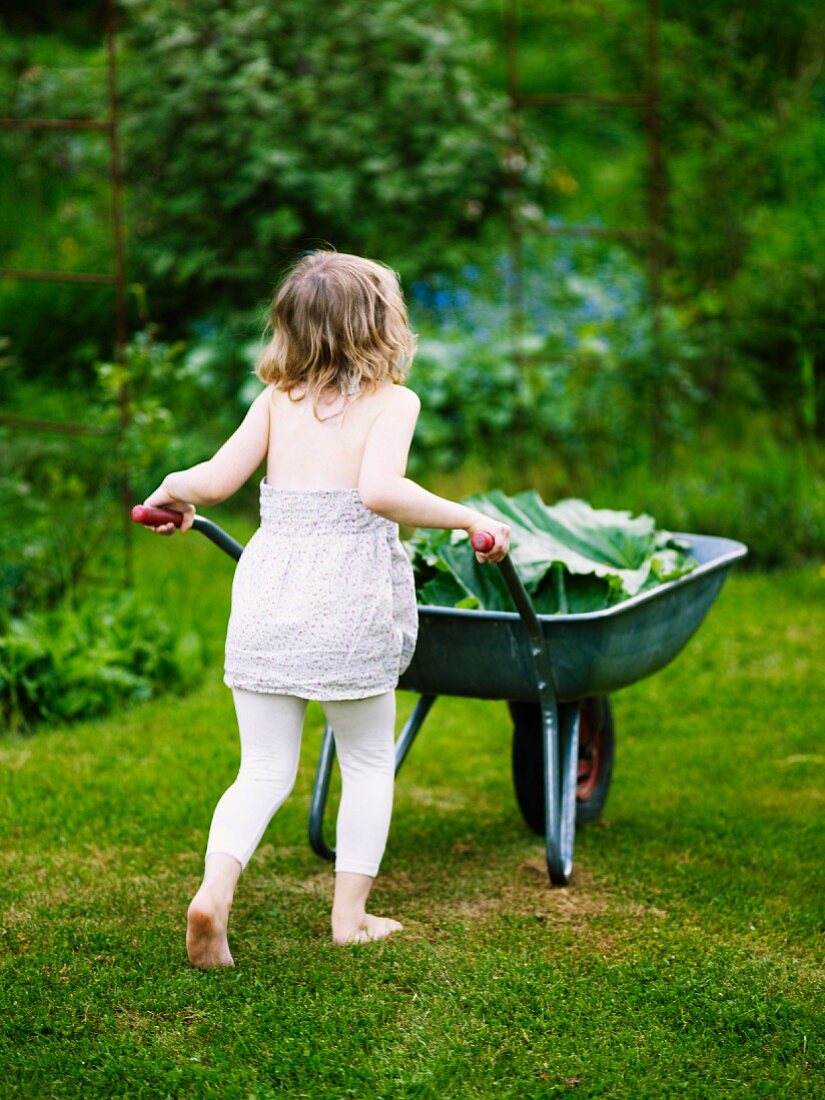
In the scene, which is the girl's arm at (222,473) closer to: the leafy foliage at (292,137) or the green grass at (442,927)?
the green grass at (442,927)

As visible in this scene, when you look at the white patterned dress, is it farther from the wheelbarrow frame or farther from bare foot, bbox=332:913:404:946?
bare foot, bbox=332:913:404:946

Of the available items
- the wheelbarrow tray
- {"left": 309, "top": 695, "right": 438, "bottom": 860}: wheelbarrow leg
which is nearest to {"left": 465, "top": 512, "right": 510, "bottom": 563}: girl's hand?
the wheelbarrow tray

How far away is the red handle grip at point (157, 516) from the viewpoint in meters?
2.73

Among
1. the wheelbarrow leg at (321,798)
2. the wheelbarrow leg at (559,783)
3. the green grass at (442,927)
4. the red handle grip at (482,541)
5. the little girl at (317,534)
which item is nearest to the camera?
the green grass at (442,927)

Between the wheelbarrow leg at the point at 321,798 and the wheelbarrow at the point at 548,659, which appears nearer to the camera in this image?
the wheelbarrow at the point at 548,659

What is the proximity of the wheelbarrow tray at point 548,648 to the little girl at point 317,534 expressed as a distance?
24 cm

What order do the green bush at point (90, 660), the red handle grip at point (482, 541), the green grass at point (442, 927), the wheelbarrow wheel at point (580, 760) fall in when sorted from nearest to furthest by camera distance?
the green grass at point (442, 927)
the red handle grip at point (482, 541)
the wheelbarrow wheel at point (580, 760)
the green bush at point (90, 660)

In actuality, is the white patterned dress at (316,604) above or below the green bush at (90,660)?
above

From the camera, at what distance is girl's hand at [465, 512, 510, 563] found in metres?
2.63

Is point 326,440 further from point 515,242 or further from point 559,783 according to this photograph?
point 515,242

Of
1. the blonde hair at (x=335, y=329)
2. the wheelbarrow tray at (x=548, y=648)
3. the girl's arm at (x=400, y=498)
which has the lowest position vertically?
the wheelbarrow tray at (x=548, y=648)

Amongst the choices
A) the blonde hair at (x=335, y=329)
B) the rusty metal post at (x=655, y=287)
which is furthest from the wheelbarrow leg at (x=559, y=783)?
the rusty metal post at (x=655, y=287)

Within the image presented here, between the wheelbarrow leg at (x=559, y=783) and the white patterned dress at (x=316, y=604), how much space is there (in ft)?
1.66

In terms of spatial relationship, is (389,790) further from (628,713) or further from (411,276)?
(411,276)
